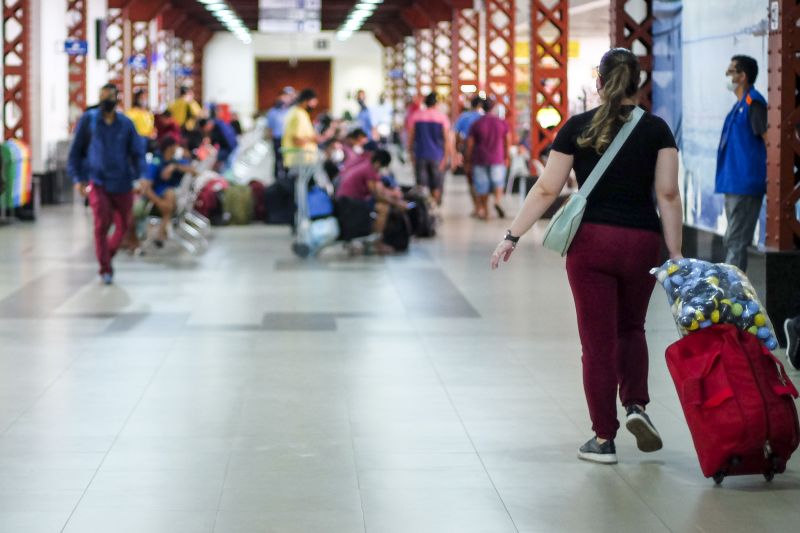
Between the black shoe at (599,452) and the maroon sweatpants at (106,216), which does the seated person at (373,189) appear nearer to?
the maroon sweatpants at (106,216)

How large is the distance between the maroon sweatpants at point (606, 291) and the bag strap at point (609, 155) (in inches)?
6.2

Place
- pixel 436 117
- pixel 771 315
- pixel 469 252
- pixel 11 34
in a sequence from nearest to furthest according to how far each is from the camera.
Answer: pixel 771 315 → pixel 469 252 → pixel 436 117 → pixel 11 34

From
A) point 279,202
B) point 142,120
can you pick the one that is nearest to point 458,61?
point 142,120

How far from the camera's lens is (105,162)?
1240 cm

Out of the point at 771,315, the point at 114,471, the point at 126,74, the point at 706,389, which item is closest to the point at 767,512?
the point at 706,389

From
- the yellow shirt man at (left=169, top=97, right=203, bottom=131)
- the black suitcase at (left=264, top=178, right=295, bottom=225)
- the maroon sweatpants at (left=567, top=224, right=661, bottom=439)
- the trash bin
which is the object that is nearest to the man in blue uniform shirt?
the maroon sweatpants at (left=567, top=224, right=661, bottom=439)

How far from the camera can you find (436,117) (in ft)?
69.4

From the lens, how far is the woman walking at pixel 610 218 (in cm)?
581

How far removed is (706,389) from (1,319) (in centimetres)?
613

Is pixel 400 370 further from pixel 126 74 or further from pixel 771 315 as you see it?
pixel 126 74

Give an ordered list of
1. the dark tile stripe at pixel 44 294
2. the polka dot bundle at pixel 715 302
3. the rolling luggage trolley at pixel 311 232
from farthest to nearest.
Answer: the rolling luggage trolley at pixel 311 232
the dark tile stripe at pixel 44 294
the polka dot bundle at pixel 715 302

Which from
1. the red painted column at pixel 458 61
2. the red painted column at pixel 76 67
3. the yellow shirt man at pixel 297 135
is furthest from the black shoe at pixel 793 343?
the red painted column at pixel 458 61

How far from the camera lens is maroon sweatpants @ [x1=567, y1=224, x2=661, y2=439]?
5844mm

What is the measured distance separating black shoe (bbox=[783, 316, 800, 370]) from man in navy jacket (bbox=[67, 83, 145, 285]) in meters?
6.12
